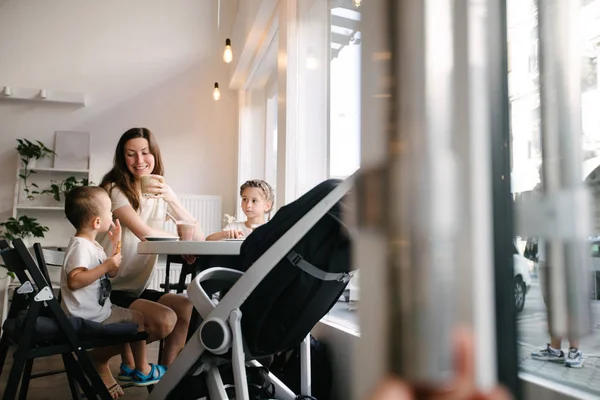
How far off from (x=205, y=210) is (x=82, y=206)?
304 centimetres

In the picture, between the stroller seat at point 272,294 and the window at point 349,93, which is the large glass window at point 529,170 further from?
the stroller seat at point 272,294

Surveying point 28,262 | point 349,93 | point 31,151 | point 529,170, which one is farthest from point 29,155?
point 529,170

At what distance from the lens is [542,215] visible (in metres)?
0.17

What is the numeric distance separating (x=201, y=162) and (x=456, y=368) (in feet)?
16.7

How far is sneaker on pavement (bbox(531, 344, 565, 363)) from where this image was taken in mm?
187

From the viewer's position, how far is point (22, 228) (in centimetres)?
429

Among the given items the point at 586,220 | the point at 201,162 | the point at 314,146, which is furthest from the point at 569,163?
the point at 201,162

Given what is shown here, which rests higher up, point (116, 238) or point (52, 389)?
point (116, 238)

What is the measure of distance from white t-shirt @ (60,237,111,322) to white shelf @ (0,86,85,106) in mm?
3347

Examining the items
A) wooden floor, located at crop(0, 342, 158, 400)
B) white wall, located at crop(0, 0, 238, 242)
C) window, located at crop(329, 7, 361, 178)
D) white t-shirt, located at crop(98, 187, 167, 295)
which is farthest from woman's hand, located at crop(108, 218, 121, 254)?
white wall, located at crop(0, 0, 238, 242)

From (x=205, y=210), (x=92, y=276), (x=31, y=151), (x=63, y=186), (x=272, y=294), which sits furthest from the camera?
A: (x=205, y=210)

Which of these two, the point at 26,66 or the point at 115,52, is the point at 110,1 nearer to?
the point at 115,52

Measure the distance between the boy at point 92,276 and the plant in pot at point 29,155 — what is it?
2.87 m

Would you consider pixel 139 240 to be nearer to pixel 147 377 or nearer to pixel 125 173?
pixel 125 173
